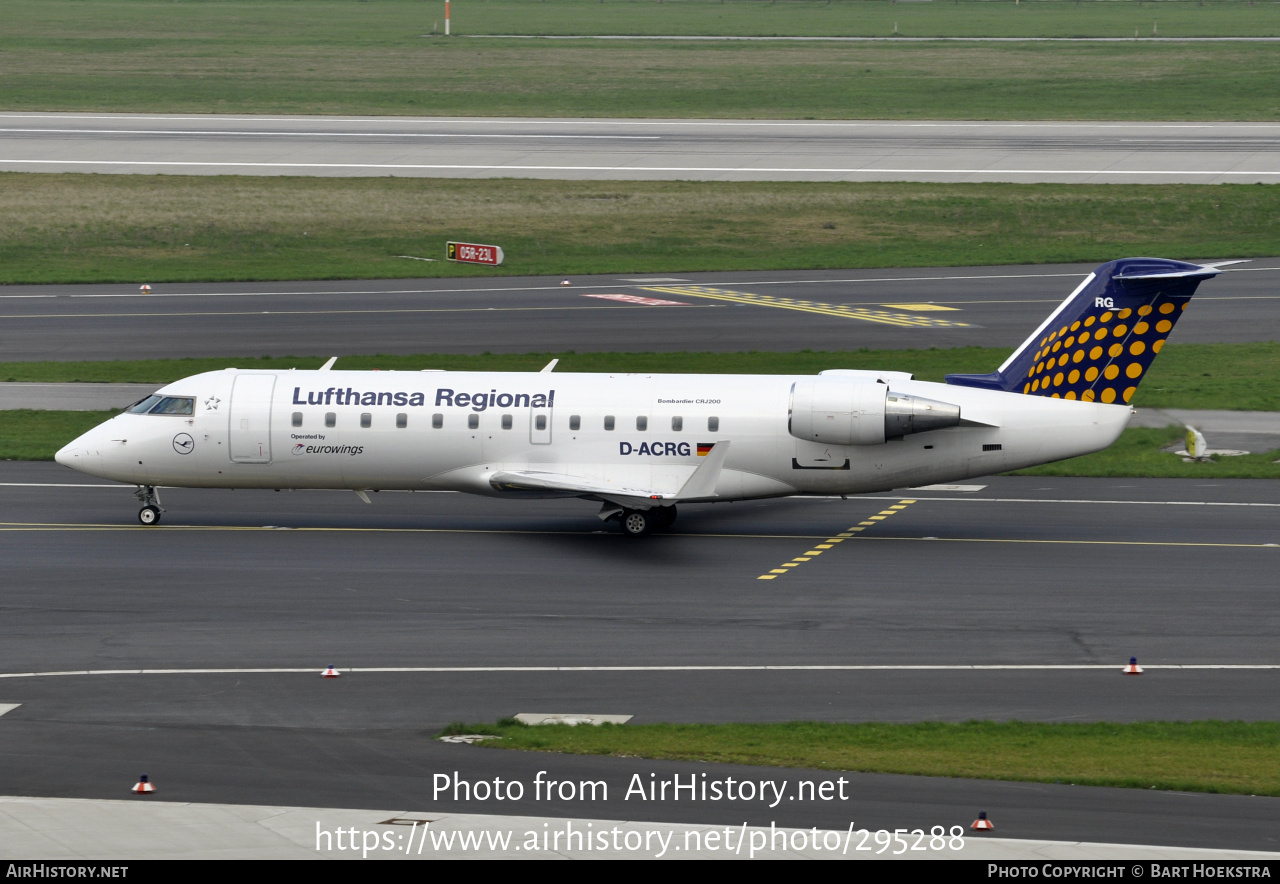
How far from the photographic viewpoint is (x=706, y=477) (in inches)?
1419

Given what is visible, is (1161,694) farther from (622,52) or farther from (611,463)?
(622,52)

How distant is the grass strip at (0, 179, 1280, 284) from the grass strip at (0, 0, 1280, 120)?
2711 centimetres

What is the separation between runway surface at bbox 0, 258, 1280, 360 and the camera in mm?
58031

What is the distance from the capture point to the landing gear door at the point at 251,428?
38375 mm

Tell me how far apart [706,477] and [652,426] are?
2.45 meters

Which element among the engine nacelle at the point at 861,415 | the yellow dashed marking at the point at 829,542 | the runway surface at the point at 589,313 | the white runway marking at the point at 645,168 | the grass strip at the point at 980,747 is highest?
the white runway marking at the point at 645,168

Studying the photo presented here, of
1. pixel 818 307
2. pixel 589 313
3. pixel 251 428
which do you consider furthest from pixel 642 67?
pixel 251 428


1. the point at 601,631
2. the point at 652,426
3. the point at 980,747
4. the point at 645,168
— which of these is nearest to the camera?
the point at 980,747

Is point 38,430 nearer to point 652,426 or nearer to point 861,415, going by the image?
point 652,426

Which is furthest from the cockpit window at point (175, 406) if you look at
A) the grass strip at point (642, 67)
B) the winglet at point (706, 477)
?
the grass strip at point (642, 67)

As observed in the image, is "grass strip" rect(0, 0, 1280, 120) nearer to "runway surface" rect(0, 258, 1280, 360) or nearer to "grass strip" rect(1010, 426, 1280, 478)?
"runway surface" rect(0, 258, 1280, 360)

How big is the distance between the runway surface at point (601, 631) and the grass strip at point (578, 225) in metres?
31.7

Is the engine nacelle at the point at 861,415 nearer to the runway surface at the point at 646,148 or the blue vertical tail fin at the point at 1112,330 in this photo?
the blue vertical tail fin at the point at 1112,330

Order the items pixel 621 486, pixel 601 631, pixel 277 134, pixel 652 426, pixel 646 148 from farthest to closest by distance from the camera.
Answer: pixel 277 134, pixel 646 148, pixel 652 426, pixel 621 486, pixel 601 631
